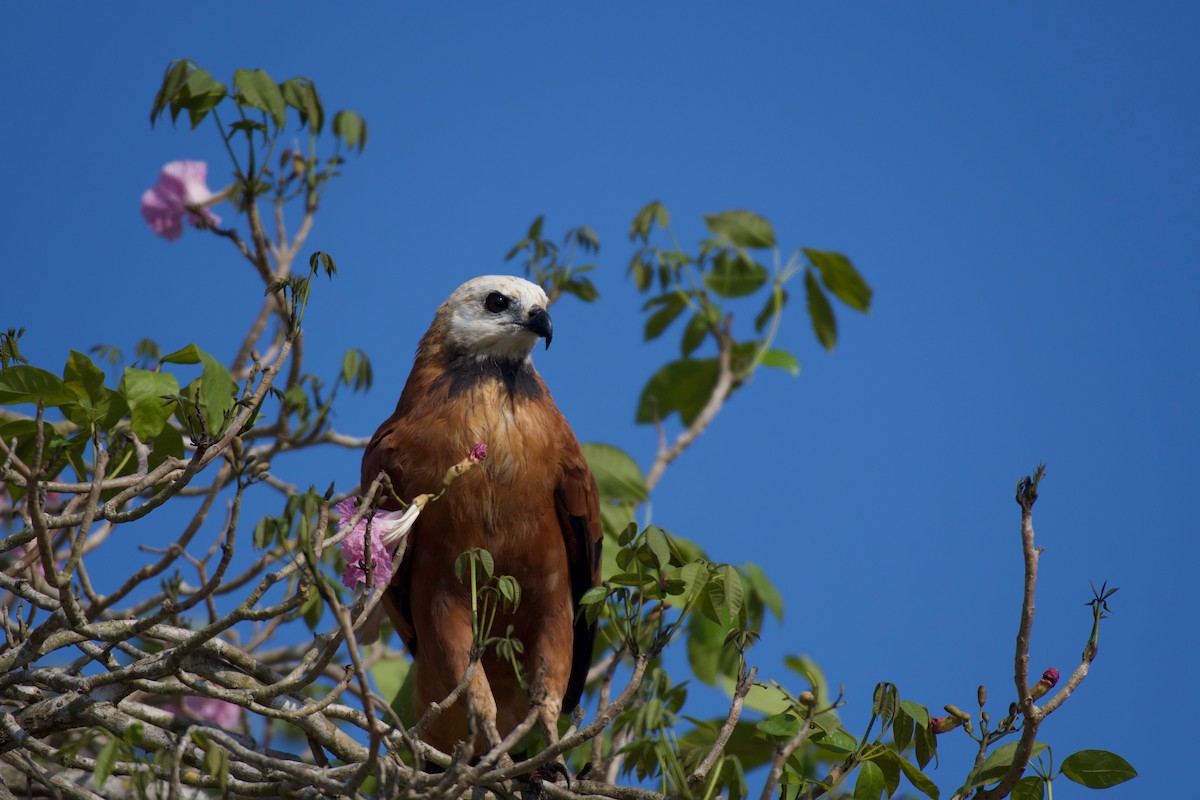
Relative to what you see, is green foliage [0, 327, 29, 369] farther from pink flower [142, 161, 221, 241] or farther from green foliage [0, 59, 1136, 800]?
pink flower [142, 161, 221, 241]

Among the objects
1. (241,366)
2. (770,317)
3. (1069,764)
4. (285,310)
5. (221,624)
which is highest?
(770,317)

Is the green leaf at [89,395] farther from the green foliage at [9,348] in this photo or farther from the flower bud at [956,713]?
the flower bud at [956,713]

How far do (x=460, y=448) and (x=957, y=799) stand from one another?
172cm

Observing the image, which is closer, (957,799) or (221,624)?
(221,624)

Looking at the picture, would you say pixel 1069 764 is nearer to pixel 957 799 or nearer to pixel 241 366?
pixel 957 799

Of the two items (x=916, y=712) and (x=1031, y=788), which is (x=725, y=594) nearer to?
(x=916, y=712)

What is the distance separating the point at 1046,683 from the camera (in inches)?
93.2

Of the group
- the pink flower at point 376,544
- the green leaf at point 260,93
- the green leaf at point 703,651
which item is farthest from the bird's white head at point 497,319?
the pink flower at point 376,544

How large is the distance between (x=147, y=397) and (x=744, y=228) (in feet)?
9.64

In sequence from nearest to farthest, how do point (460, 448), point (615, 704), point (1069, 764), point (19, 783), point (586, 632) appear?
1. point (615, 704)
2. point (1069, 764)
3. point (19, 783)
4. point (460, 448)
5. point (586, 632)

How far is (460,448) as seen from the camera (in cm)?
344

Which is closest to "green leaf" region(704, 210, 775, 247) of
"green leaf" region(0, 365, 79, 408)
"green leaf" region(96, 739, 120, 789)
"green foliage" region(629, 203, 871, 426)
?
"green foliage" region(629, 203, 871, 426)

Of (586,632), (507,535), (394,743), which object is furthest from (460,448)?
(394,743)

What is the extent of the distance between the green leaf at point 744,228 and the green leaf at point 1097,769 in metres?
2.92
